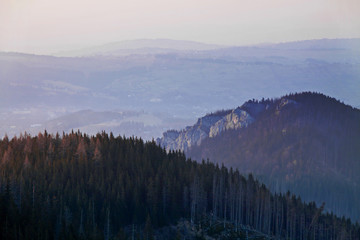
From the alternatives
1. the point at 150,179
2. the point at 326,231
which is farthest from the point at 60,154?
the point at 326,231

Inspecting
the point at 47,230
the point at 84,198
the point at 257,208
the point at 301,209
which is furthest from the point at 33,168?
the point at 301,209

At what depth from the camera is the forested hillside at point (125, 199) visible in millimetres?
152500

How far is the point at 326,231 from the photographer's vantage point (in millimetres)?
188000

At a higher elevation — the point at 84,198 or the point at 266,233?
the point at 84,198

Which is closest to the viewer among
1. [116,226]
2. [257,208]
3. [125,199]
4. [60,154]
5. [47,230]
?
[47,230]

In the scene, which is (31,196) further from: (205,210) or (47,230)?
(205,210)

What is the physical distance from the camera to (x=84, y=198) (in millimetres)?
162875

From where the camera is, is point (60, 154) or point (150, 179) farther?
point (60, 154)

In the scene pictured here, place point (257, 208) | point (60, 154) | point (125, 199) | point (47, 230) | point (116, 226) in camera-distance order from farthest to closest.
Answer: point (60, 154)
point (257, 208)
point (125, 199)
point (116, 226)
point (47, 230)

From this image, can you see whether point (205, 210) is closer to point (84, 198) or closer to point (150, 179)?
point (150, 179)

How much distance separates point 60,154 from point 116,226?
41.0 meters

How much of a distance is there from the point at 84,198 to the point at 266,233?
46329 mm

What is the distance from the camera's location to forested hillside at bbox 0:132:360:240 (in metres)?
152

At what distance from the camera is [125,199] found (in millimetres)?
168750
